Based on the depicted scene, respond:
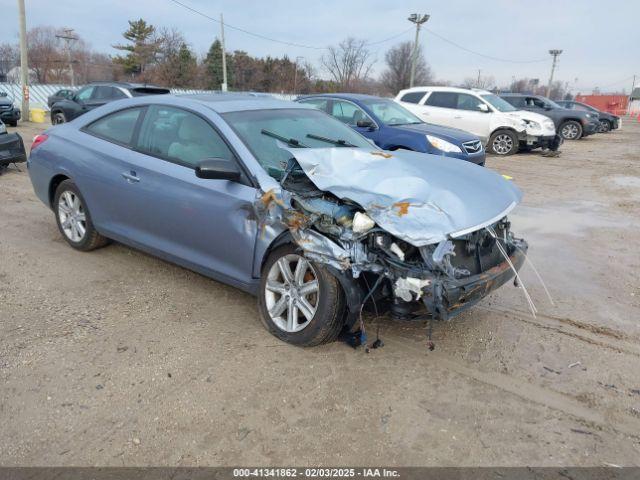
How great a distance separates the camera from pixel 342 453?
2.54m

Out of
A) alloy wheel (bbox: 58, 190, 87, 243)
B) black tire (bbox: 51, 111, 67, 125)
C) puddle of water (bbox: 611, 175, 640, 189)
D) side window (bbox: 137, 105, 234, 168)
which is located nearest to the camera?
side window (bbox: 137, 105, 234, 168)

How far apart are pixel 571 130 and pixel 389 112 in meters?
13.9

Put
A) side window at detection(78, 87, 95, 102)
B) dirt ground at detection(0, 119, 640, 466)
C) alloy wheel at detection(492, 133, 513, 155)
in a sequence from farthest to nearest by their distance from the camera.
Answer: side window at detection(78, 87, 95, 102)
alloy wheel at detection(492, 133, 513, 155)
dirt ground at detection(0, 119, 640, 466)

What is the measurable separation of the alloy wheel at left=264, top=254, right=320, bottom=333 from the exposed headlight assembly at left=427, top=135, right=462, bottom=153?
6.06 metres

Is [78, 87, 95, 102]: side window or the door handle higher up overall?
[78, 87, 95, 102]: side window

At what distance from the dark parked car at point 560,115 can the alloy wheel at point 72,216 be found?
17747mm

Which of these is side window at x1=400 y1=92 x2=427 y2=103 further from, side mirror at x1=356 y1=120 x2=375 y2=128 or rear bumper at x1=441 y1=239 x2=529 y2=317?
rear bumper at x1=441 y1=239 x2=529 y2=317

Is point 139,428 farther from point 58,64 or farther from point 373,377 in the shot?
point 58,64

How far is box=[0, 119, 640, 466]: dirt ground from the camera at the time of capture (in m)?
2.58

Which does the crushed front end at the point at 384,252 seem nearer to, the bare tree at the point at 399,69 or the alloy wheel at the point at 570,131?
the alloy wheel at the point at 570,131

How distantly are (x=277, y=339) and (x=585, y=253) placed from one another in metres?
4.01

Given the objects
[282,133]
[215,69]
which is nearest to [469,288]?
[282,133]

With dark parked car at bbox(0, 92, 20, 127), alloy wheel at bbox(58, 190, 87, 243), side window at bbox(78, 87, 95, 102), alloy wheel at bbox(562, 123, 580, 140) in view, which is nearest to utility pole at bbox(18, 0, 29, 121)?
dark parked car at bbox(0, 92, 20, 127)

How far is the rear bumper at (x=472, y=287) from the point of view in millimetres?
2920
